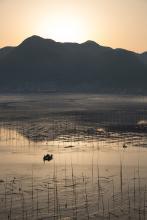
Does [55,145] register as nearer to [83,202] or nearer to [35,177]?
[35,177]

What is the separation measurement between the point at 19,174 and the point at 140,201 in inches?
458

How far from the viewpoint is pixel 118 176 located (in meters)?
33.9

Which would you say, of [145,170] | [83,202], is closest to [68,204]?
[83,202]

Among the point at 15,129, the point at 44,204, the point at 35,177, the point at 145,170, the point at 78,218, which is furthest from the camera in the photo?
the point at 15,129

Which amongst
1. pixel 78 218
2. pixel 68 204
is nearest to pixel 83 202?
pixel 68 204

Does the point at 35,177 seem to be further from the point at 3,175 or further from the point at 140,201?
the point at 140,201

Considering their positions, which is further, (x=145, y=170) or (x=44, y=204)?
(x=145, y=170)

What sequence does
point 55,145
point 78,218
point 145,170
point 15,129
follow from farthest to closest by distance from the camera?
point 15,129 → point 55,145 → point 145,170 → point 78,218

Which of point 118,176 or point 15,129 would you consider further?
point 15,129

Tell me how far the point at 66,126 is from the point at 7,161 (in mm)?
29475

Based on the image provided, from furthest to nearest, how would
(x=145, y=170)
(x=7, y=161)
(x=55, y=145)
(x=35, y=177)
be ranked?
(x=55, y=145) → (x=7, y=161) → (x=145, y=170) → (x=35, y=177)

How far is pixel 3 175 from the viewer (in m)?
34.4

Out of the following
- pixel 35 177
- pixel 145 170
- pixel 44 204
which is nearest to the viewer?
pixel 44 204

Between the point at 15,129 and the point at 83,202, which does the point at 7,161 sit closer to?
the point at 83,202
